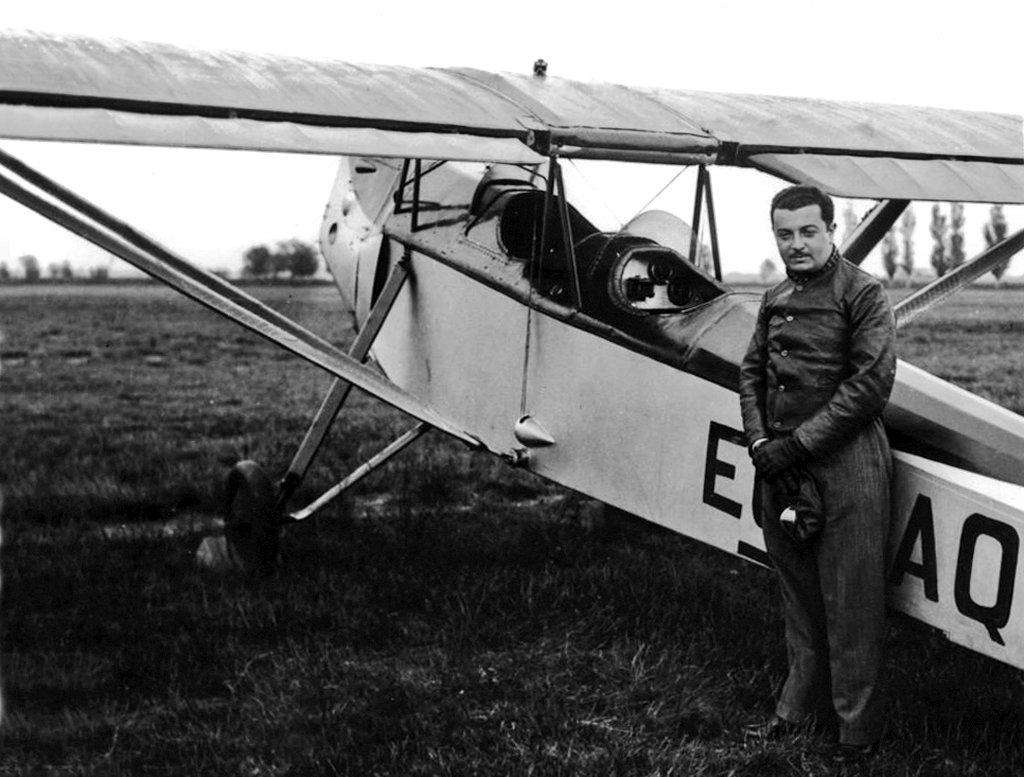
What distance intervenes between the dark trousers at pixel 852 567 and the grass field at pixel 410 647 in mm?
218

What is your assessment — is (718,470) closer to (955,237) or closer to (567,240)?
(567,240)

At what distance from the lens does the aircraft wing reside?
13.3 ft

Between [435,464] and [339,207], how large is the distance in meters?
2.30

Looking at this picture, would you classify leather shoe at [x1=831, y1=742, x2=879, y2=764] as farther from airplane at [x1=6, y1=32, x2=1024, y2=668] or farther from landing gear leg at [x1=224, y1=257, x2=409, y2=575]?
landing gear leg at [x1=224, y1=257, x2=409, y2=575]

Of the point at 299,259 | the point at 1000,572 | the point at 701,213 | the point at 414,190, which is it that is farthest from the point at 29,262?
the point at 1000,572

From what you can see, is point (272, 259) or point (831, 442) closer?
point (831, 442)

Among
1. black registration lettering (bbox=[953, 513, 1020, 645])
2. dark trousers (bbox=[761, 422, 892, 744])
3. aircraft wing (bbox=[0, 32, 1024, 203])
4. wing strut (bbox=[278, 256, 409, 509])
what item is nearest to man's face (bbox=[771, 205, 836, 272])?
dark trousers (bbox=[761, 422, 892, 744])

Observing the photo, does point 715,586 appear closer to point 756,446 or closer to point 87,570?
point 756,446

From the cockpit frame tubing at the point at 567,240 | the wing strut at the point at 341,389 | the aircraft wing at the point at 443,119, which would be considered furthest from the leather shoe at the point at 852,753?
the wing strut at the point at 341,389

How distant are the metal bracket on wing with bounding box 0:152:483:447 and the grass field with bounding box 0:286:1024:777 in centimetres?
94

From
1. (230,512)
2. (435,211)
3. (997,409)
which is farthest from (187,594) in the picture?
(997,409)

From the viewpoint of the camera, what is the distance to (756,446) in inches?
128

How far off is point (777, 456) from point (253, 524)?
10.8 ft

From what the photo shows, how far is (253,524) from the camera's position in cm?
573
